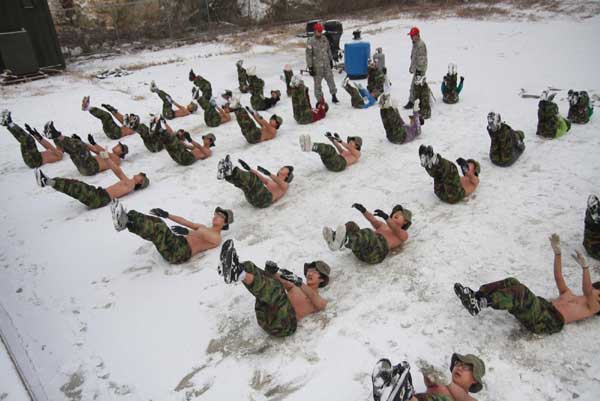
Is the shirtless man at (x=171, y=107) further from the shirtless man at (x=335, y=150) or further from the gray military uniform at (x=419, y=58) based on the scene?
the gray military uniform at (x=419, y=58)

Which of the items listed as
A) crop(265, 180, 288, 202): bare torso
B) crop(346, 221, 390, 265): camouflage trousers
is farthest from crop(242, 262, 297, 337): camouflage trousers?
crop(265, 180, 288, 202): bare torso

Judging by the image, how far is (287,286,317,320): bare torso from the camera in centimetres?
362

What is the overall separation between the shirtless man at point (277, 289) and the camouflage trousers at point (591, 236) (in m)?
2.36

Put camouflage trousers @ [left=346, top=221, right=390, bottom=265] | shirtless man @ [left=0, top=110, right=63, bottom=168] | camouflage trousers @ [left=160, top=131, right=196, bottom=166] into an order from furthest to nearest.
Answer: shirtless man @ [left=0, top=110, right=63, bottom=168] → camouflage trousers @ [left=160, top=131, right=196, bottom=166] → camouflage trousers @ [left=346, top=221, right=390, bottom=265]

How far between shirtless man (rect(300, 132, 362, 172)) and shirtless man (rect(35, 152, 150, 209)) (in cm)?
246

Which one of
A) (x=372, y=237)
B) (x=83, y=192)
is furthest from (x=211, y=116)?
(x=372, y=237)

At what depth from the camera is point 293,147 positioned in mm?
6969

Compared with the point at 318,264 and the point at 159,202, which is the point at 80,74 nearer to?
the point at 159,202

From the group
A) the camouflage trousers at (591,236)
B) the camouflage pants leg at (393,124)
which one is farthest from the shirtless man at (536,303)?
the camouflage pants leg at (393,124)

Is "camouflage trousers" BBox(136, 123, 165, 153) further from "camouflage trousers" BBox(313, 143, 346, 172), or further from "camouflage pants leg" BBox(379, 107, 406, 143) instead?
"camouflage pants leg" BBox(379, 107, 406, 143)

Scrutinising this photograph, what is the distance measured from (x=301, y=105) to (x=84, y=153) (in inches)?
144

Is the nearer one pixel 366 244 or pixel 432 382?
pixel 432 382

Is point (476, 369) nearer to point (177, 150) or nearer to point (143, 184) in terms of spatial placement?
point (143, 184)

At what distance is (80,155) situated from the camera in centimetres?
657
